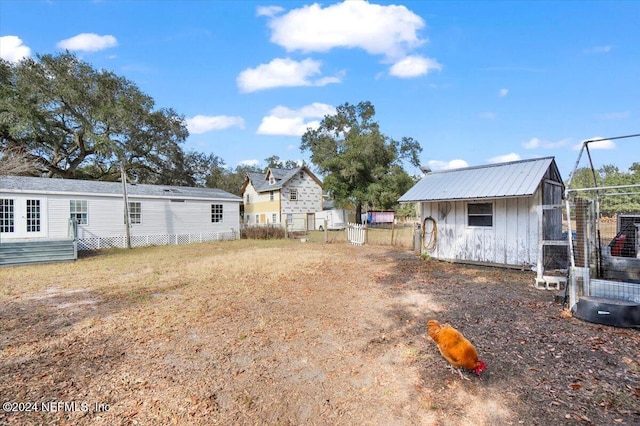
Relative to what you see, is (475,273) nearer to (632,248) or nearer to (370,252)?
(632,248)

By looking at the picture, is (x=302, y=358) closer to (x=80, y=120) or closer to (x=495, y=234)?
(x=495, y=234)

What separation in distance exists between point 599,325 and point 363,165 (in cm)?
2501

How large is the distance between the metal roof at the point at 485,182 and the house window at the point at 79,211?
51.2 feet

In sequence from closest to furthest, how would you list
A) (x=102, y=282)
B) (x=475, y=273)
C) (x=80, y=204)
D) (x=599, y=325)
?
(x=599, y=325) → (x=102, y=282) → (x=475, y=273) → (x=80, y=204)

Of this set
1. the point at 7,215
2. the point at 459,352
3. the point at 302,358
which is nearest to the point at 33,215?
the point at 7,215

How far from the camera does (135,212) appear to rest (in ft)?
57.2

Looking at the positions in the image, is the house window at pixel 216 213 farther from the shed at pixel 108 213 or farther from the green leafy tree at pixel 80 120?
the green leafy tree at pixel 80 120

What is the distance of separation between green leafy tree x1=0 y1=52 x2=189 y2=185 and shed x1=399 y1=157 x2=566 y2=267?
24.4m

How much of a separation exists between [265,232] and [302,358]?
17.2 m

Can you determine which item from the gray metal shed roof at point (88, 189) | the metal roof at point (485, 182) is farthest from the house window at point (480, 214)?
the gray metal shed roof at point (88, 189)

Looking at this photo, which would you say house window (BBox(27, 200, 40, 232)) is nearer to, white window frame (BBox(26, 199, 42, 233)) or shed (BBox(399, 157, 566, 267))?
white window frame (BBox(26, 199, 42, 233))

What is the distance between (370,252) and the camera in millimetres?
13438

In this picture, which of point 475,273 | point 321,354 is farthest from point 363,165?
point 321,354

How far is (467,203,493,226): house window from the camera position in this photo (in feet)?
32.7
